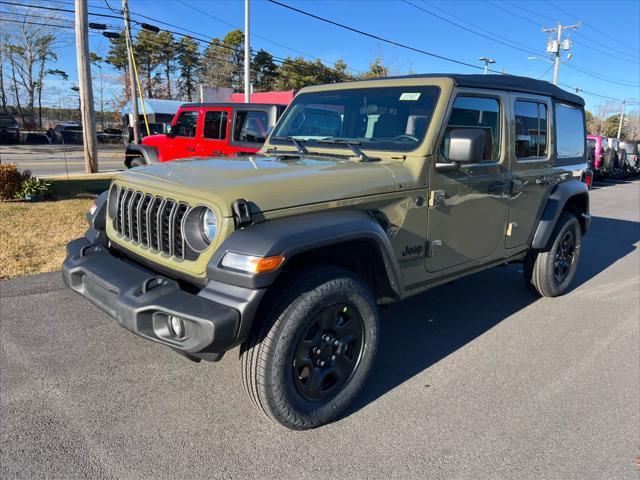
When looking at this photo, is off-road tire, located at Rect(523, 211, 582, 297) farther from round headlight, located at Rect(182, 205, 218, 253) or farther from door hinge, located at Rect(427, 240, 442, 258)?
round headlight, located at Rect(182, 205, 218, 253)

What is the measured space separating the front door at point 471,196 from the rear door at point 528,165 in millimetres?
161

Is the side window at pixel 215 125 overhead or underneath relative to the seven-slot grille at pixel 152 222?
overhead

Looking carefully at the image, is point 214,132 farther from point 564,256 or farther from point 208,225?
point 208,225

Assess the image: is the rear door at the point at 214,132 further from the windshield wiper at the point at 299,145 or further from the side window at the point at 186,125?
→ the windshield wiper at the point at 299,145

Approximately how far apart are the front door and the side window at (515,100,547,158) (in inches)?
9.8

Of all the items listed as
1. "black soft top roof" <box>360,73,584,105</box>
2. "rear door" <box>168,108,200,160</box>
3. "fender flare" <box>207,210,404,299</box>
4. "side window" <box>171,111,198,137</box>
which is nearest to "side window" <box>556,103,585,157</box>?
"black soft top roof" <box>360,73,584,105</box>

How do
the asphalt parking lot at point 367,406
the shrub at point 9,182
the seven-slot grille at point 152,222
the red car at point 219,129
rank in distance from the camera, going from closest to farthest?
the asphalt parking lot at point 367,406, the seven-slot grille at point 152,222, the shrub at point 9,182, the red car at point 219,129

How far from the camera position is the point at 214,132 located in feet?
31.3

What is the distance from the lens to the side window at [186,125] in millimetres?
9979

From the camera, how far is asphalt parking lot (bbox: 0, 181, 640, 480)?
2443mm

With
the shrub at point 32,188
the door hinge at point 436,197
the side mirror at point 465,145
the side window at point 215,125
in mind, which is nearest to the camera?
the side mirror at point 465,145

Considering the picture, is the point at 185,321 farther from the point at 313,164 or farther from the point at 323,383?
the point at 313,164

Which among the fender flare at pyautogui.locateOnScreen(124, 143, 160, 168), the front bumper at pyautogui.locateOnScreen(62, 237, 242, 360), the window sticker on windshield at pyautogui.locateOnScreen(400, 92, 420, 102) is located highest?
the window sticker on windshield at pyautogui.locateOnScreen(400, 92, 420, 102)

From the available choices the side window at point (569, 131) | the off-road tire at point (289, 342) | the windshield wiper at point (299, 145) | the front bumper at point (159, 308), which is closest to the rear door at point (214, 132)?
the windshield wiper at point (299, 145)
